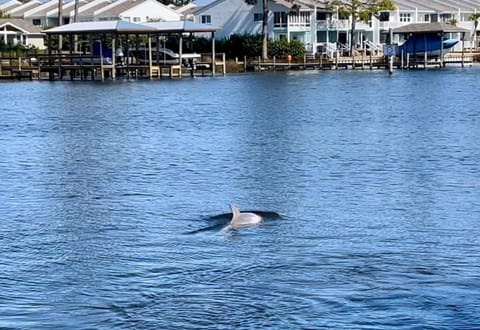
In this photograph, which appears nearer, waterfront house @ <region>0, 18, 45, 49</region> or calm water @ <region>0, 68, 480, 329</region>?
calm water @ <region>0, 68, 480, 329</region>

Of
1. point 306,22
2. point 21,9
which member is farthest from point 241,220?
point 21,9

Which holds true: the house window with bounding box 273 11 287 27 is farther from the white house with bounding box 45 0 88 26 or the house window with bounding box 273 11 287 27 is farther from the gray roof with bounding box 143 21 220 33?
the gray roof with bounding box 143 21 220 33

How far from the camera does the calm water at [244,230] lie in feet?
43.8

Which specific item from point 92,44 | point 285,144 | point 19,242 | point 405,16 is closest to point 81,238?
point 19,242

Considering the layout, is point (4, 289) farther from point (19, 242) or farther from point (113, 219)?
point (113, 219)

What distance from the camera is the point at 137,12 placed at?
357 ft

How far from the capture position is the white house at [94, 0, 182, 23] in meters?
A: 108

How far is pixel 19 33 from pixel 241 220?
292 feet

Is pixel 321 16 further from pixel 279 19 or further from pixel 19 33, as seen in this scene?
pixel 19 33

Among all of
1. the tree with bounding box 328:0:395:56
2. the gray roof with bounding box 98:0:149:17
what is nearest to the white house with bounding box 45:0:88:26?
the gray roof with bounding box 98:0:149:17

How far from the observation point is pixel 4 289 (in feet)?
47.1

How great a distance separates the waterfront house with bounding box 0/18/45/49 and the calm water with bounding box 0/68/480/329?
214 ft

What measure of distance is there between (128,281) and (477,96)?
42.0m

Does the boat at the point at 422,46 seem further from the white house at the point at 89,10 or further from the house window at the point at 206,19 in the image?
the white house at the point at 89,10
